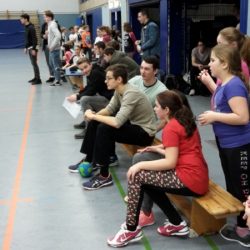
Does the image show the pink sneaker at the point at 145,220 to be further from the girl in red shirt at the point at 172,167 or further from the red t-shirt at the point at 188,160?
the red t-shirt at the point at 188,160

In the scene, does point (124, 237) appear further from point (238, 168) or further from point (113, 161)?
point (113, 161)

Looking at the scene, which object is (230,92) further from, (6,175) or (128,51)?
(128,51)

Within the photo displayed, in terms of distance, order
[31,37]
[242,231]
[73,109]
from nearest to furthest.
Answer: [242,231] < [73,109] < [31,37]

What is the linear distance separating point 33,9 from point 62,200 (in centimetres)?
2423

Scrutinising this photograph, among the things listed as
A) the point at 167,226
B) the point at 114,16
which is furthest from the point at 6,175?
the point at 114,16

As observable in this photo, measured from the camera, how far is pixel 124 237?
2691 mm

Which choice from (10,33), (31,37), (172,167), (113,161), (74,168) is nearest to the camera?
(172,167)

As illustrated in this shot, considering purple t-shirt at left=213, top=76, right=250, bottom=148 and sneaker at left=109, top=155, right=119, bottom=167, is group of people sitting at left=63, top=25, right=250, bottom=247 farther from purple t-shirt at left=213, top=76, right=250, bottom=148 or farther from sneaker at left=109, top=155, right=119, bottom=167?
sneaker at left=109, top=155, right=119, bottom=167

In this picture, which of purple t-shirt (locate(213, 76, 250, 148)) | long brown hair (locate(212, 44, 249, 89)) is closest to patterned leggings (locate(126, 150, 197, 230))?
purple t-shirt (locate(213, 76, 250, 148))

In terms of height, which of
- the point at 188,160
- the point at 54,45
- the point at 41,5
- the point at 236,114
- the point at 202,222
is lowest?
the point at 202,222

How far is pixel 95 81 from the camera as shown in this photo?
494 centimetres

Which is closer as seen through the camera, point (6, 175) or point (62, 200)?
point (62, 200)

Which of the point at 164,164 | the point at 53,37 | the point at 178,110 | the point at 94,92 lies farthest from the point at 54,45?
the point at 164,164

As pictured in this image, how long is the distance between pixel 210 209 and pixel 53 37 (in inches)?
311
